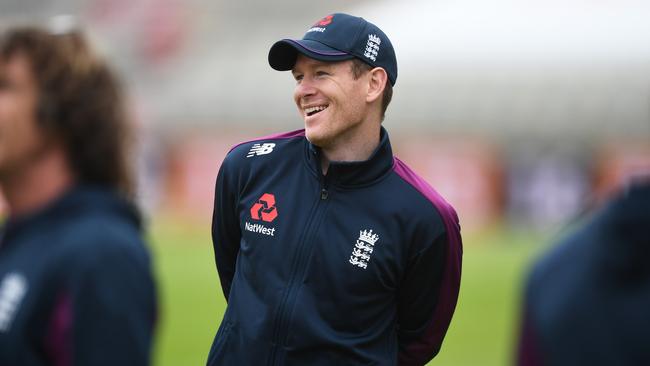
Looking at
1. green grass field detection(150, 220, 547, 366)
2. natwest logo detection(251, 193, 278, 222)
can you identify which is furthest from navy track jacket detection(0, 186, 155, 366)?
green grass field detection(150, 220, 547, 366)

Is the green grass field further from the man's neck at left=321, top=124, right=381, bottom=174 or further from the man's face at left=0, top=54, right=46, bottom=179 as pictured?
the man's face at left=0, top=54, right=46, bottom=179

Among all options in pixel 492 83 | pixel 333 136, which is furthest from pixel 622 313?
pixel 492 83

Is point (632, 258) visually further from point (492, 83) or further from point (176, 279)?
point (492, 83)

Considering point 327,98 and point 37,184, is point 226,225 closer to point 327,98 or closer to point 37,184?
point 327,98

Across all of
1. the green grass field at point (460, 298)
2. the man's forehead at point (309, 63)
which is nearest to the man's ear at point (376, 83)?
the man's forehead at point (309, 63)

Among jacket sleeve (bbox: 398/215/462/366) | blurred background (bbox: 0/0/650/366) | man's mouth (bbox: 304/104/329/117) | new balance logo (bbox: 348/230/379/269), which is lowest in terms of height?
blurred background (bbox: 0/0/650/366)

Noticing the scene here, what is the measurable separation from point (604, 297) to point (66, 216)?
1249mm

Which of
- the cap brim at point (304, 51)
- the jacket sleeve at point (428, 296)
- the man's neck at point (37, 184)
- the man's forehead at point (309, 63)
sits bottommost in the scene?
the jacket sleeve at point (428, 296)

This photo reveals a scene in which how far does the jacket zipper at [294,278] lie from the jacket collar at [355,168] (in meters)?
0.05

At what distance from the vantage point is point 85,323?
246 centimetres

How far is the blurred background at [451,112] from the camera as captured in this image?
1456 cm

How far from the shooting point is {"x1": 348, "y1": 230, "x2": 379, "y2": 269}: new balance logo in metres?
3.48

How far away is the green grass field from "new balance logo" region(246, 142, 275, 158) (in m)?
3.03

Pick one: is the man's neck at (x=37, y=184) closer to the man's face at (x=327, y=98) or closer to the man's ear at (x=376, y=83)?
the man's face at (x=327, y=98)
